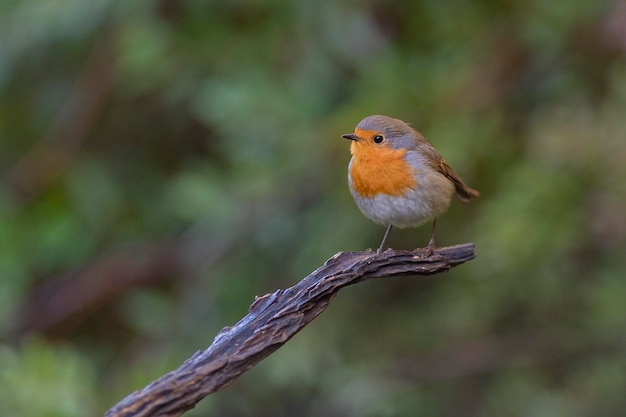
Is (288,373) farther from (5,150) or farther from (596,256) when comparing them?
(5,150)

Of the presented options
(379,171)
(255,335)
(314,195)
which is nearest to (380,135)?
(379,171)

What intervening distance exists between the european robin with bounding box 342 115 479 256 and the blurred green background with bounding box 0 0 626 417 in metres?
0.99

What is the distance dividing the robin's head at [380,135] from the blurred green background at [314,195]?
1003mm

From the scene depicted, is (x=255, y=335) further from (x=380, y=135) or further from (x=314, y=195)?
(x=314, y=195)

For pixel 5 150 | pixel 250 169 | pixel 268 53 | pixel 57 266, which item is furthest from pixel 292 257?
pixel 5 150

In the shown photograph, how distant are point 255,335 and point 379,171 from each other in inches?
62.9

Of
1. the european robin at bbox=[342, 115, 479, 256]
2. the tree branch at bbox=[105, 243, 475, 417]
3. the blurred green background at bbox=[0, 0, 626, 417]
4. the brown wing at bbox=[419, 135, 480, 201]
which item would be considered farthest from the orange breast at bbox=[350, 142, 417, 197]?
the blurred green background at bbox=[0, 0, 626, 417]

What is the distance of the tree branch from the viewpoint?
5.81 ft

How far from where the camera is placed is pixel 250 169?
5.08 metres

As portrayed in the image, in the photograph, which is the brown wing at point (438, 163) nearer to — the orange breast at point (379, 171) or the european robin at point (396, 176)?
the european robin at point (396, 176)

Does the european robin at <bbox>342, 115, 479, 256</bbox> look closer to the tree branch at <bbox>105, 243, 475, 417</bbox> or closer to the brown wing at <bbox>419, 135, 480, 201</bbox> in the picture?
the brown wing at <bbox>419, 135, 480, 201</bbox>

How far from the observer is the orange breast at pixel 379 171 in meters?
3.38

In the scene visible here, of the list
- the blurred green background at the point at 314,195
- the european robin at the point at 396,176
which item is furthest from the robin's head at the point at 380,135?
the blurred green background at the point at 314,195

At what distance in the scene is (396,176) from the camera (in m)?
3.42
